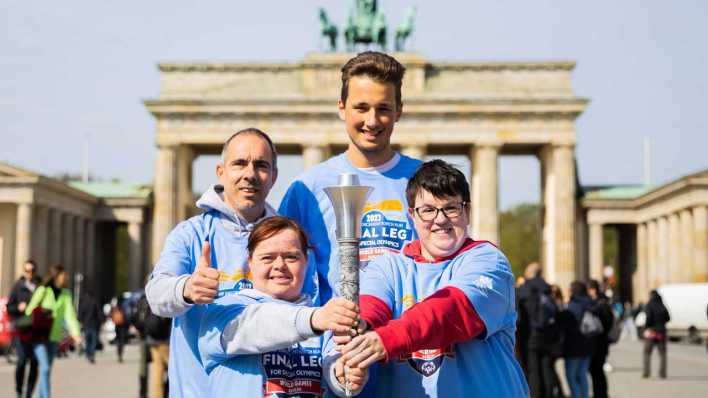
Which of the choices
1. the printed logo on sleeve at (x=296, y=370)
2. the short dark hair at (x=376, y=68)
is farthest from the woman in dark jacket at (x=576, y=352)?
the printed logo on sleeve at (x=296, y=370)

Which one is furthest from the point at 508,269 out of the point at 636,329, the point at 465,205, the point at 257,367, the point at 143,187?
the point at 143,187

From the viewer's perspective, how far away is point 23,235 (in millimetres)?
55344

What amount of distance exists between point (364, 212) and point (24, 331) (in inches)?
421

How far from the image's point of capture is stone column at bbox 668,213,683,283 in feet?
189

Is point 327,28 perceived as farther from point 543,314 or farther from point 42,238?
point 543,314

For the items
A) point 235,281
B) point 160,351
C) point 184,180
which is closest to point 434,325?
point 235,281

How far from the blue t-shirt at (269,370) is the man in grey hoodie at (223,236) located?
0.45m

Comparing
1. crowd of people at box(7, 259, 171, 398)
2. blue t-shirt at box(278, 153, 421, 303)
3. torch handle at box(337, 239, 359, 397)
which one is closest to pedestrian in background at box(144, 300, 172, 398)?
crowd of people at box(7, 259, 171, 398)

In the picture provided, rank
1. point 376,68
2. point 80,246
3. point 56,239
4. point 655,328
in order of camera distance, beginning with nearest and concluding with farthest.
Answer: point 376,68 → point 655,328 → point 56,239 → point 80,246

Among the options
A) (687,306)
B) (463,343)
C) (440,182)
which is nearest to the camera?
(463,343)

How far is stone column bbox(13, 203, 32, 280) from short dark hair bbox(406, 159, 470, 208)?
173ft

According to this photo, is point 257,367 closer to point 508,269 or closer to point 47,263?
point 508,269

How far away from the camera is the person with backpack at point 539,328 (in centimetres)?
1744

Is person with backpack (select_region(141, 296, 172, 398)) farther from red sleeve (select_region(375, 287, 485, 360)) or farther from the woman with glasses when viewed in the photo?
red sleeve (select_region(375, 287, 485, 360))
